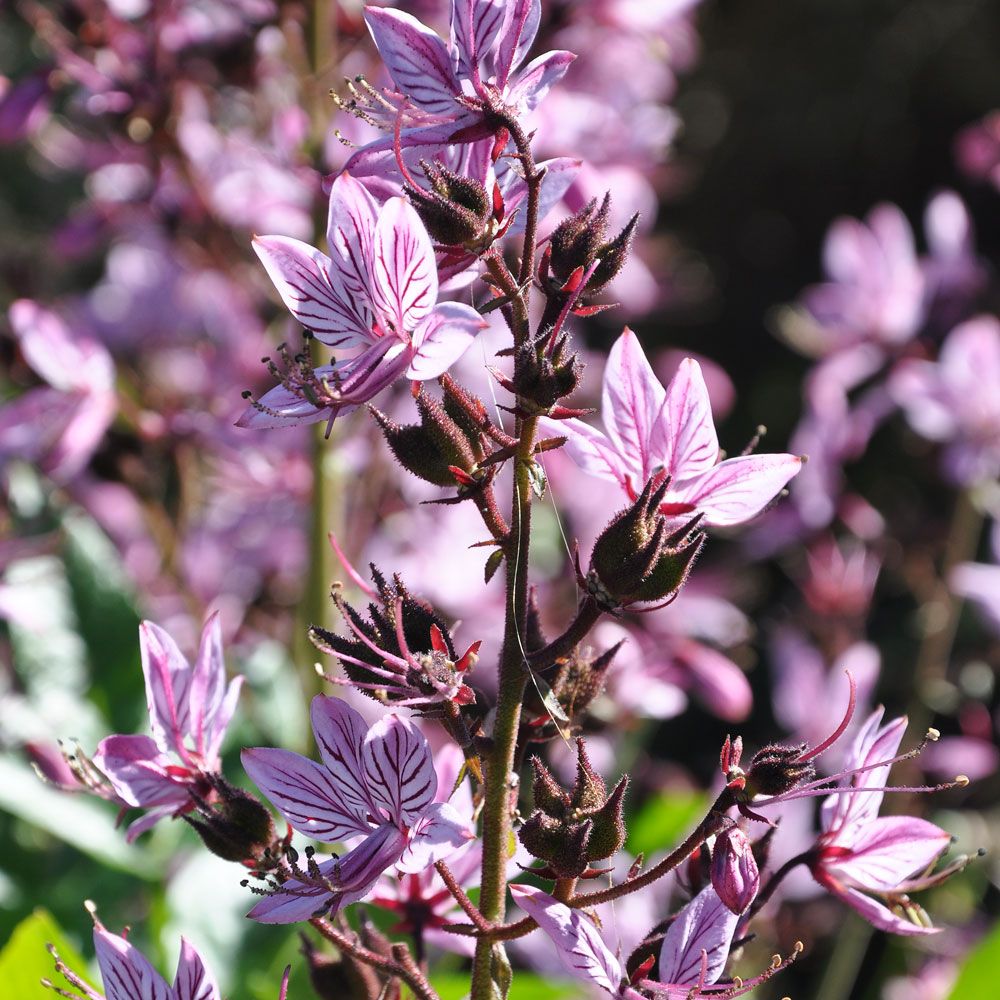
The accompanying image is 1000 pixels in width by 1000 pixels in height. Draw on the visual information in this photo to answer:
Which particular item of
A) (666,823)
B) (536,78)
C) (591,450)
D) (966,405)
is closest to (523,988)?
(666,823)

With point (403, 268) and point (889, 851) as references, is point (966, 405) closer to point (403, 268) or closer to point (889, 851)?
point (889, 851)

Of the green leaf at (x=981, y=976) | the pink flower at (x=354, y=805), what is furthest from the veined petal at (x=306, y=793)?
the green leaf at (x=981, y=976)

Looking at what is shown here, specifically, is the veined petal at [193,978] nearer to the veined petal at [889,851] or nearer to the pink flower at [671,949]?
the pink flower at [671,949]

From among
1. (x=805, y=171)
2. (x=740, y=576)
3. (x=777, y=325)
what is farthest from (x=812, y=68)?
(x=740, y=576)

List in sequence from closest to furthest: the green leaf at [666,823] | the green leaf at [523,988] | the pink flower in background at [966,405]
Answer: the green leaf at [523,988]
the green leaf at [666,823]
the pink flower in background at [966,405]

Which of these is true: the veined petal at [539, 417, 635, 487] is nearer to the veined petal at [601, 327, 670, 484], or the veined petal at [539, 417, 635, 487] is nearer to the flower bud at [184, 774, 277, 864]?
the veined petal at [601, 327, 670, 484]

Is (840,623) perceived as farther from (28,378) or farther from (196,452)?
(28,378)
